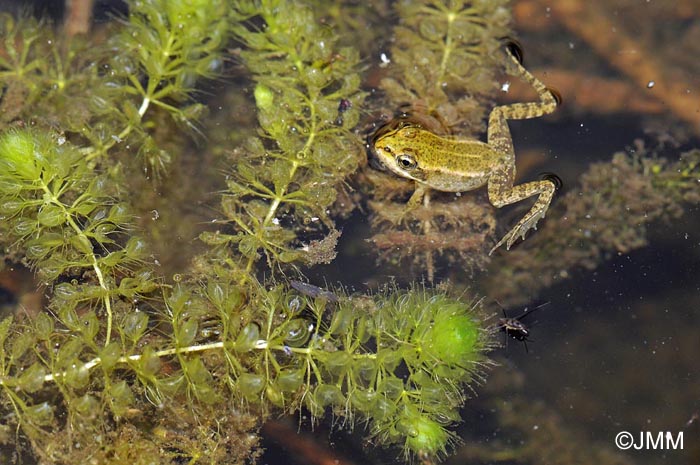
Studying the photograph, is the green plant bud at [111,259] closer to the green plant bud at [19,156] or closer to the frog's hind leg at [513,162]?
the green plant bud at [19,156]

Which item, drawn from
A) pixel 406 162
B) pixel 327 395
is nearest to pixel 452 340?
pixel 327 395

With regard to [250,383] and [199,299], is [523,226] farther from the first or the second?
[199,299]

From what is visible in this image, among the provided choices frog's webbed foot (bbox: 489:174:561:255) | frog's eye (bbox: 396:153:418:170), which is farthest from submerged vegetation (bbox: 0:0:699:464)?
frog's eye (bbox: 396:153:418:170)

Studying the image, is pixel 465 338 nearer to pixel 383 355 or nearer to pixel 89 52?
pixel 383 355

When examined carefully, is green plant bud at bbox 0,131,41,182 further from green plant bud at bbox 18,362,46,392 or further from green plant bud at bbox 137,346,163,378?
green plant bud at bbox 137,346,163,378

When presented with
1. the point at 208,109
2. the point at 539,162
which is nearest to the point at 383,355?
the point at 539,162
